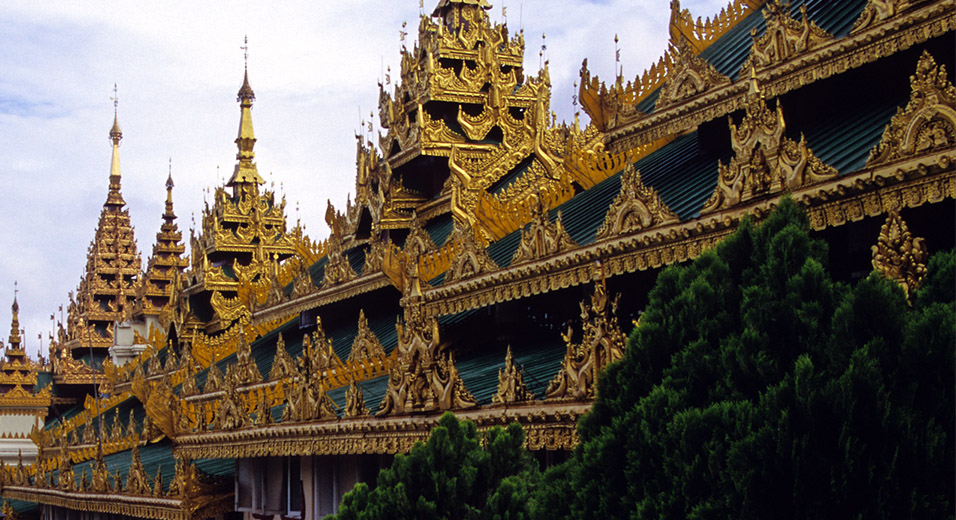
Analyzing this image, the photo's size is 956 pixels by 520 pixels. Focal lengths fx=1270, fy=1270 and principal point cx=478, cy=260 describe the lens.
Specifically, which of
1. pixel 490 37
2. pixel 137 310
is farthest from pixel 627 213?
pixel 137 310

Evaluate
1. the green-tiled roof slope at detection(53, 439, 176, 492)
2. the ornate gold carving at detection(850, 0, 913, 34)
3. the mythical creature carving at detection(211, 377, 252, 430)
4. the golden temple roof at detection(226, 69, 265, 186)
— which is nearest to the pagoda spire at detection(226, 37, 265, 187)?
the golden temple roof at detection(226, 69, 265, 186)

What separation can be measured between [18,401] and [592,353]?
1776 inches

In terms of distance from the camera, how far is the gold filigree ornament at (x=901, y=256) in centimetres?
748

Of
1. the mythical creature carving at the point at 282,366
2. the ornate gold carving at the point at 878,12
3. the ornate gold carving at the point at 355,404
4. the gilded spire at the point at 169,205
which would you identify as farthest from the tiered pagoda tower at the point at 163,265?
the ornate gold carving at the point at 878,12

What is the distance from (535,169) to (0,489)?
68.9 feet

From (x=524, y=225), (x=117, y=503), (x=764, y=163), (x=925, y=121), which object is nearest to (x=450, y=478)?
(x=764, y=163)

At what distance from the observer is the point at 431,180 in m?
21.7

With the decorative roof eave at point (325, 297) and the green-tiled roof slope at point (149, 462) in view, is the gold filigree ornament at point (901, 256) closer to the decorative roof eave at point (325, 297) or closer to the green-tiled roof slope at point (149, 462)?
the decorative roof eave at point (325, 297)

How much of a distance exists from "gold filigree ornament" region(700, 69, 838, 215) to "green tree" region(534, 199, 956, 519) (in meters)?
1.57

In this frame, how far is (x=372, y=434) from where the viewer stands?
13.3 meters

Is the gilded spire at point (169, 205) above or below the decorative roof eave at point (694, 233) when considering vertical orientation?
above

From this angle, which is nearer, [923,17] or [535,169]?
[923,17]

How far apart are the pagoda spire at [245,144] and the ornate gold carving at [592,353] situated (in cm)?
2713

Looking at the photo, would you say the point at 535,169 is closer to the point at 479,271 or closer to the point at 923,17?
the point at 479,271
